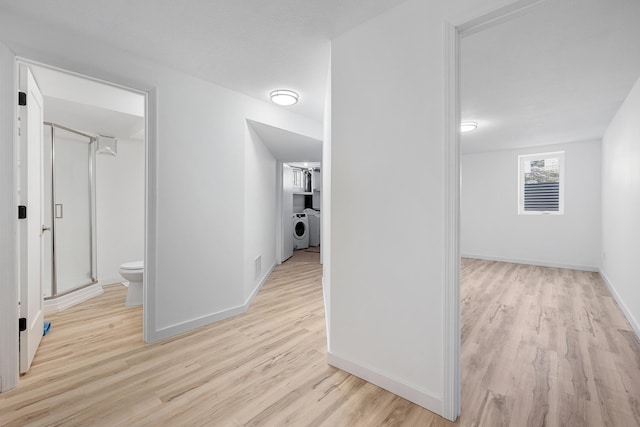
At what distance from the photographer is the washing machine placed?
23.7ft

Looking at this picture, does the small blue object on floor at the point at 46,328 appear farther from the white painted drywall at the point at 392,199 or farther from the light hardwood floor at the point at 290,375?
the white painted drywall at the point at 392,199

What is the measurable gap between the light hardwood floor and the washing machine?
14.0 ft

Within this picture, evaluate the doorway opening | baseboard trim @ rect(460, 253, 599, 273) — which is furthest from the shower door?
baseboard trim @ rect(460, 253, 599, 273)

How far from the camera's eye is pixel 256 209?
3541 mm

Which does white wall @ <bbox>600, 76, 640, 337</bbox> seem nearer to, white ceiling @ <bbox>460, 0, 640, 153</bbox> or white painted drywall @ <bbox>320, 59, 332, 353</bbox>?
white ceiling @ <bbox>460, 0, 640, 153</bbox>

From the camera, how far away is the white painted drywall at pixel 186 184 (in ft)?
6.74

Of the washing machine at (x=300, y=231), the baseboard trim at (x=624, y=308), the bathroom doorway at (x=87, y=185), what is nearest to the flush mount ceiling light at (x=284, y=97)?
the bathroom doorway at (x=87, y=185)

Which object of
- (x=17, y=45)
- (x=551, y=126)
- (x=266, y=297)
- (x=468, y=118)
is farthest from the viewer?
(x=551, y=126)

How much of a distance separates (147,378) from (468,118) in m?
4.37

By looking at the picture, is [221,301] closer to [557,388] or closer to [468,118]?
[557,388]

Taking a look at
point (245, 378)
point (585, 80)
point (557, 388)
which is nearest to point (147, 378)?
point (245, 378)

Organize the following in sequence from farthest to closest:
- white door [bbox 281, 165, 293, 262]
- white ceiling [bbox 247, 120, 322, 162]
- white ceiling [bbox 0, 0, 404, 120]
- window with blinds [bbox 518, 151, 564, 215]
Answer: white door [bbox 281, 165, 293, 262]
window with blinds [bbox 518, 151, 564, 215]
white ceiling [bbox 247, 120, 322, 162]
white ceiling [bbox 0, 0, 404, 120]

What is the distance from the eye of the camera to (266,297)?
3375 millimetres

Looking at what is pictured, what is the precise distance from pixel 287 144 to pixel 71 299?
3.28 meters
